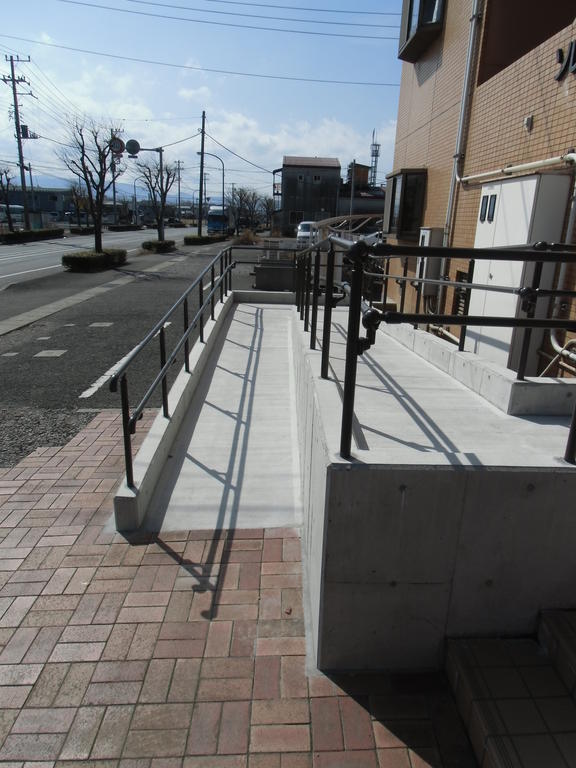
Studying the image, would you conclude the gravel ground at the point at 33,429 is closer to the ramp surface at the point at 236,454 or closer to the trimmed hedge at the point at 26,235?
the ramp surface at the point at 236,454

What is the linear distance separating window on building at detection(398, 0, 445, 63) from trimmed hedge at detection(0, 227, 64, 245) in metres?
31.2

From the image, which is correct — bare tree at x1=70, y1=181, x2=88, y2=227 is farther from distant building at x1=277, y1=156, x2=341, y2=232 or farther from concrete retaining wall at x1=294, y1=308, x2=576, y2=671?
concrete retaining wall at x1=294, y1=308, x2=576, y2=671

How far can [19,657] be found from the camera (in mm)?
2346

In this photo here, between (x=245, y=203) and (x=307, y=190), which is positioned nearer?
(x=307, y=190)

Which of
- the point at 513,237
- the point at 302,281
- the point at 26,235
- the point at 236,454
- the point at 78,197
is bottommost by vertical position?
the point at 236,454

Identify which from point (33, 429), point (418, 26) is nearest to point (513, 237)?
point (33, 429)

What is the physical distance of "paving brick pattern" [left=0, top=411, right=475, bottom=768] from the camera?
1.94m

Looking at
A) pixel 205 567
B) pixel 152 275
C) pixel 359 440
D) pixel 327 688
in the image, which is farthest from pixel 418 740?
pixel 152 275

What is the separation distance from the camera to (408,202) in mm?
10516

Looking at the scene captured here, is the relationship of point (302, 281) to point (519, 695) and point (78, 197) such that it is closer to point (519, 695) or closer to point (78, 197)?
point (519, 695)

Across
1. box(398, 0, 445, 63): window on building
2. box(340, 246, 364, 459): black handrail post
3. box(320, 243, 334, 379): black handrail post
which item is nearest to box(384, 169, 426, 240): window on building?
box(398, 0, 445, 63): window on building

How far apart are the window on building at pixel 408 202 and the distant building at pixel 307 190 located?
46.2 m

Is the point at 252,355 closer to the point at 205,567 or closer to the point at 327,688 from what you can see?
the point at 205,567

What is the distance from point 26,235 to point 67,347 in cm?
3227
